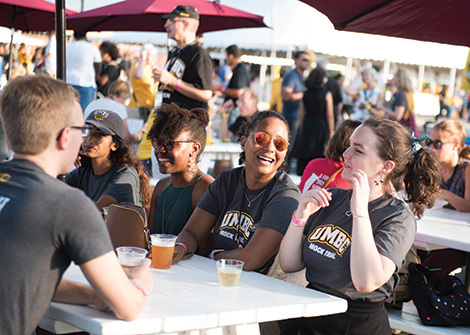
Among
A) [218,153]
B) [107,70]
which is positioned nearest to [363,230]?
[218,153]

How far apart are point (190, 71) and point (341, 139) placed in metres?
1.81

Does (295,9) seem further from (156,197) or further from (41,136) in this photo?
(41,136)

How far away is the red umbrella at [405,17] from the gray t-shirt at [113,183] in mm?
1747

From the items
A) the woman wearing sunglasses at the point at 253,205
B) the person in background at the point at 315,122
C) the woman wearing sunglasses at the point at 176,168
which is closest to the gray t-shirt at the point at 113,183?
the woman wearing sunglasses at the point at 176,168

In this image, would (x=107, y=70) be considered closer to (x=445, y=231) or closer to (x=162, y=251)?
(x=445, y=231)

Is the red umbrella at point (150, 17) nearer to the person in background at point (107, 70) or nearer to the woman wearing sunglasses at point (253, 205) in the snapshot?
the person in background at point (107, 70)

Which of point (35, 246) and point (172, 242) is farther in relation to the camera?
point (172, 242)

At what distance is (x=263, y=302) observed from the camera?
76.8 inches

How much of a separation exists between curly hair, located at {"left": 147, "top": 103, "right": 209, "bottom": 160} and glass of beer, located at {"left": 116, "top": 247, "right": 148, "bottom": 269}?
1.29m

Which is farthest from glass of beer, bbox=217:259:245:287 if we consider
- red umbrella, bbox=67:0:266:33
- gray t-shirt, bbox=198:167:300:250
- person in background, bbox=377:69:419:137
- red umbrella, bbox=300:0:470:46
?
person in background, bbox=377:69:419:137

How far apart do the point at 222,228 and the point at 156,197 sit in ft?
2.38

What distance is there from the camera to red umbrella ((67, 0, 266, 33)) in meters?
6.41

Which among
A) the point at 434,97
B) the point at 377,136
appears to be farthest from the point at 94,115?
the point at 434,97

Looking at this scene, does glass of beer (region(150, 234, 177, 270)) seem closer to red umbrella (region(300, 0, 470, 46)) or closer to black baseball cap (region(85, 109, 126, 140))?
black baseball cap (region(85, 109, 126, 140))
